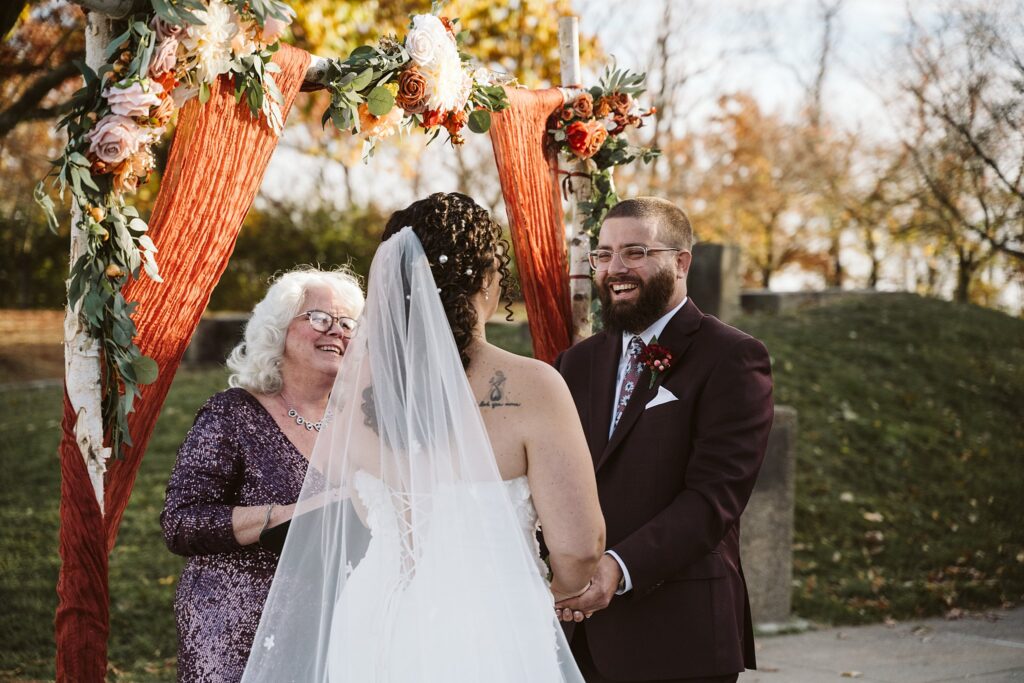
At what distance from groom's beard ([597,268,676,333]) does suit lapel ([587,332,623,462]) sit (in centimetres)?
8

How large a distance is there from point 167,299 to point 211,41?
2.69ft

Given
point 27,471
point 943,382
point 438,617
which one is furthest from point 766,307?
point 438,617

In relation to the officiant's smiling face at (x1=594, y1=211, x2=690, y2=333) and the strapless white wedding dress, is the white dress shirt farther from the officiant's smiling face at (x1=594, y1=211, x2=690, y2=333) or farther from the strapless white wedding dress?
the strapless white wedding dress

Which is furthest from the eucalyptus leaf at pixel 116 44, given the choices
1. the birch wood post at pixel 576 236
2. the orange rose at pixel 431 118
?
the birch wood post at pixel 576 236

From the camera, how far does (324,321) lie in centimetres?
366

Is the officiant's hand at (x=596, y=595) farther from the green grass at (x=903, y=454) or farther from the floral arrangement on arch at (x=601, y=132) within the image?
the green grass at (x=903, y=454)

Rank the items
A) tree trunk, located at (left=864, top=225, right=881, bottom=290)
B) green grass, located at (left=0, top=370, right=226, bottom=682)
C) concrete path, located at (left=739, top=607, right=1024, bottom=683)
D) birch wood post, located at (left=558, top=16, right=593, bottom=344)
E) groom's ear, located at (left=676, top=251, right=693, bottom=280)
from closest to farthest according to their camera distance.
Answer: groom's ear, located at (left=676, top=251, right=693, bottom=280)
birch wood post, located at (left=558, top=16, right=593, bottom=344)
concrete path, located at (left=739, top=607, right=1024, bottom=683)
green grass, located at (left=0, top=370, right=226, bottom=682)
tree trunk, located at (left=864, top=225, right=881, bottom=290)

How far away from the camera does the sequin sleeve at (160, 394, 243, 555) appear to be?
10.5ft

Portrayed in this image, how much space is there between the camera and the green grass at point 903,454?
732cm

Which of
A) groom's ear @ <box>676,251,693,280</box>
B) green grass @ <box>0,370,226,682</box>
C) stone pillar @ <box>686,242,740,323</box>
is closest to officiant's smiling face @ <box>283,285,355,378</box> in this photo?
groom's ear @ <box>676,251,693,280</box>

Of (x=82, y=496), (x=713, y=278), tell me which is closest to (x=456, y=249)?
(x=82, y=496)

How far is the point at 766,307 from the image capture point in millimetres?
13953

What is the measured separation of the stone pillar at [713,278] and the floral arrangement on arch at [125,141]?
8249mm

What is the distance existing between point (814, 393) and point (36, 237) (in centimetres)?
1195
